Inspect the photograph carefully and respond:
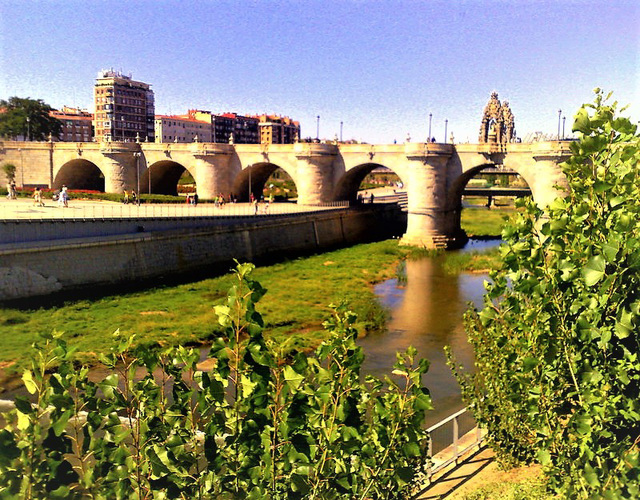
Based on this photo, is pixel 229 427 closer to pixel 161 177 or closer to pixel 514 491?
pixel 514 491

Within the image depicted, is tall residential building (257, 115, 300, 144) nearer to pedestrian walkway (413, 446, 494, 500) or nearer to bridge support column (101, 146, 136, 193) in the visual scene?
bridge support column (101, 146, 136, 193)

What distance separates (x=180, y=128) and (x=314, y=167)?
102063mm

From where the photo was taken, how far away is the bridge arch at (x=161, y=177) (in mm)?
69500

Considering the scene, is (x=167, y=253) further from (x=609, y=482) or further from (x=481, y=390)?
(x=609, y=482)

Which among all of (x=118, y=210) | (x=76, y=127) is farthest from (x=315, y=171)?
(x=76, y=127)

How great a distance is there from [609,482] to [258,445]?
4.07 metres

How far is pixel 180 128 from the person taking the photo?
504 feet

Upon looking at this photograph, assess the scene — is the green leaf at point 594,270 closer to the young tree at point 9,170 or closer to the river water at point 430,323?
the river water at point 430,323

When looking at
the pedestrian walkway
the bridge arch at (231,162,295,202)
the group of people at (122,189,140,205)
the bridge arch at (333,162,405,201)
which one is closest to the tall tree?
the group of people at (122,189,140,205)

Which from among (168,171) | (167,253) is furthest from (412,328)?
(168,171)

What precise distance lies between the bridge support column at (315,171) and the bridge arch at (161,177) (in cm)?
1438

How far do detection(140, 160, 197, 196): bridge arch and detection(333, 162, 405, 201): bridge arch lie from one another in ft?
57.0

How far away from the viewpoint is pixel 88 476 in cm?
615

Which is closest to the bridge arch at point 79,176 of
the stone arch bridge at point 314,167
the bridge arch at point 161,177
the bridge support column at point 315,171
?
the stone arch bridge at point 314,167
